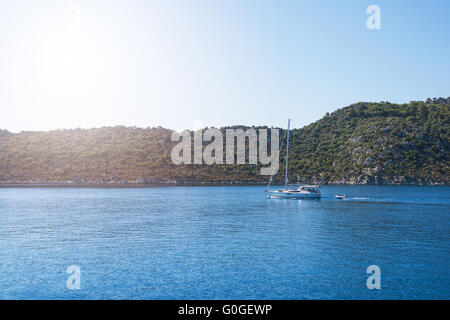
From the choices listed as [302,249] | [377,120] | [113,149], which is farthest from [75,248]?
[377,120]

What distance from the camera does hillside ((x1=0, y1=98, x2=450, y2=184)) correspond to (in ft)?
424

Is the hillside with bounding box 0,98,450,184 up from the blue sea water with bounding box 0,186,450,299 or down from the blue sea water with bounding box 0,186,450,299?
up

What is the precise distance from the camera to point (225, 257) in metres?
27.2

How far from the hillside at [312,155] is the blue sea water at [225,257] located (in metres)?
86.1

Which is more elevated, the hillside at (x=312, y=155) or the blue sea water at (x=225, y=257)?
the hillside at (x=312, y=155)

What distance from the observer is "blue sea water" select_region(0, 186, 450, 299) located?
66.5 feet

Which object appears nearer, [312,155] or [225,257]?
[225,257]

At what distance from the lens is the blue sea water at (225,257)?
2027 cm

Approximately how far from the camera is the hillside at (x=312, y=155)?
129250mm

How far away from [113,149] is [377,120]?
321ft

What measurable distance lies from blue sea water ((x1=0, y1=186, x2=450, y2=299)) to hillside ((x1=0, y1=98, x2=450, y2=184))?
3391 inches

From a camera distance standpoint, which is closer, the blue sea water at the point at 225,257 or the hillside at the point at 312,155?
the blue sea water at the point at 225,257

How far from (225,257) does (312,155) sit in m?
121

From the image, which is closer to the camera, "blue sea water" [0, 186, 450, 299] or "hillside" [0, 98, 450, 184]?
"blue sea water" [0, 186, 450, 299]
